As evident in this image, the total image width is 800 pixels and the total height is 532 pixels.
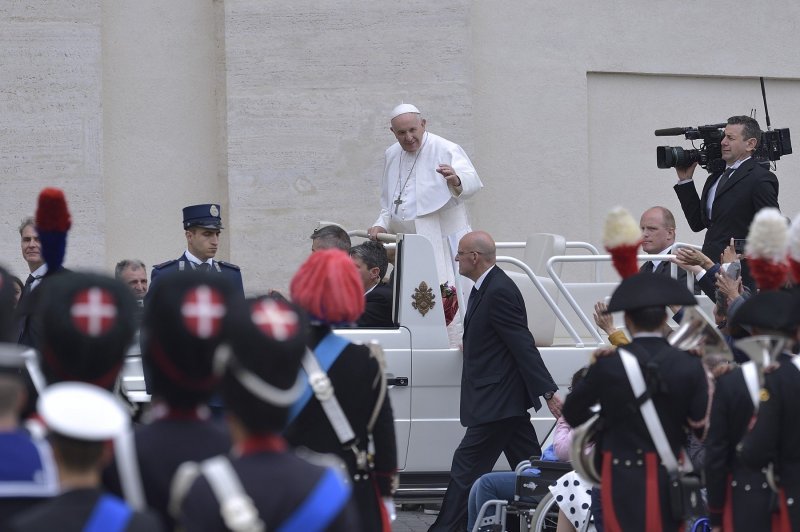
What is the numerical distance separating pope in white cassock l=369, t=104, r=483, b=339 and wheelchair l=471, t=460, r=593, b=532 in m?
2.12

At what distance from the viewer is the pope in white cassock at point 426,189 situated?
10.0m

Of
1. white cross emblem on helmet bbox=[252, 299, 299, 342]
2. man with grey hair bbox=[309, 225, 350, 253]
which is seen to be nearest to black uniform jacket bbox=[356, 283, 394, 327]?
man with grey hair bbox=[309, 225, 350, 253]

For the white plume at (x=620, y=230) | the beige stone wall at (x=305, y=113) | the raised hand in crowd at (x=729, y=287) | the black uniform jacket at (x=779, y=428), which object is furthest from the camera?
the beige stone wall at (x=305, y=113)

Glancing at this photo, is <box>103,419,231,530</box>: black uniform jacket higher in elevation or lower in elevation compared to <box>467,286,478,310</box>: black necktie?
lower

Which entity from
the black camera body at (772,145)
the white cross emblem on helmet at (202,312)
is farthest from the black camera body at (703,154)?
the white cross emblem on helmet at (202,312)

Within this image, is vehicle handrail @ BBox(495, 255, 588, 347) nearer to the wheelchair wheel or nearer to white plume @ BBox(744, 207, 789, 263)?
the wheelchair wheel

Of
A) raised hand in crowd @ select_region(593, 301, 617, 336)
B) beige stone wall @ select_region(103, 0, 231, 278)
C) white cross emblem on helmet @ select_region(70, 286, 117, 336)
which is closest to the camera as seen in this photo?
white cross emblem on helmet @ select_region(70, 286, 117, 336)

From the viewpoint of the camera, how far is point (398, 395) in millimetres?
8969

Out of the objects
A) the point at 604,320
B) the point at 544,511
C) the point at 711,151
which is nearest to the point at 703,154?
the point at 711,151

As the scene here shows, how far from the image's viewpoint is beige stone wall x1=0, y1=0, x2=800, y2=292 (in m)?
13.0

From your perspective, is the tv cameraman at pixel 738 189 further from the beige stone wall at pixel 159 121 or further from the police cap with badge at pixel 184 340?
the police cap with badge at pixel 184 340

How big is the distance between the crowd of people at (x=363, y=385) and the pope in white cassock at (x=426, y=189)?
16 millimetres

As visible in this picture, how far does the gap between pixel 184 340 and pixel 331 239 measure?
5.63m

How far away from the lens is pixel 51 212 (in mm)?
5656
